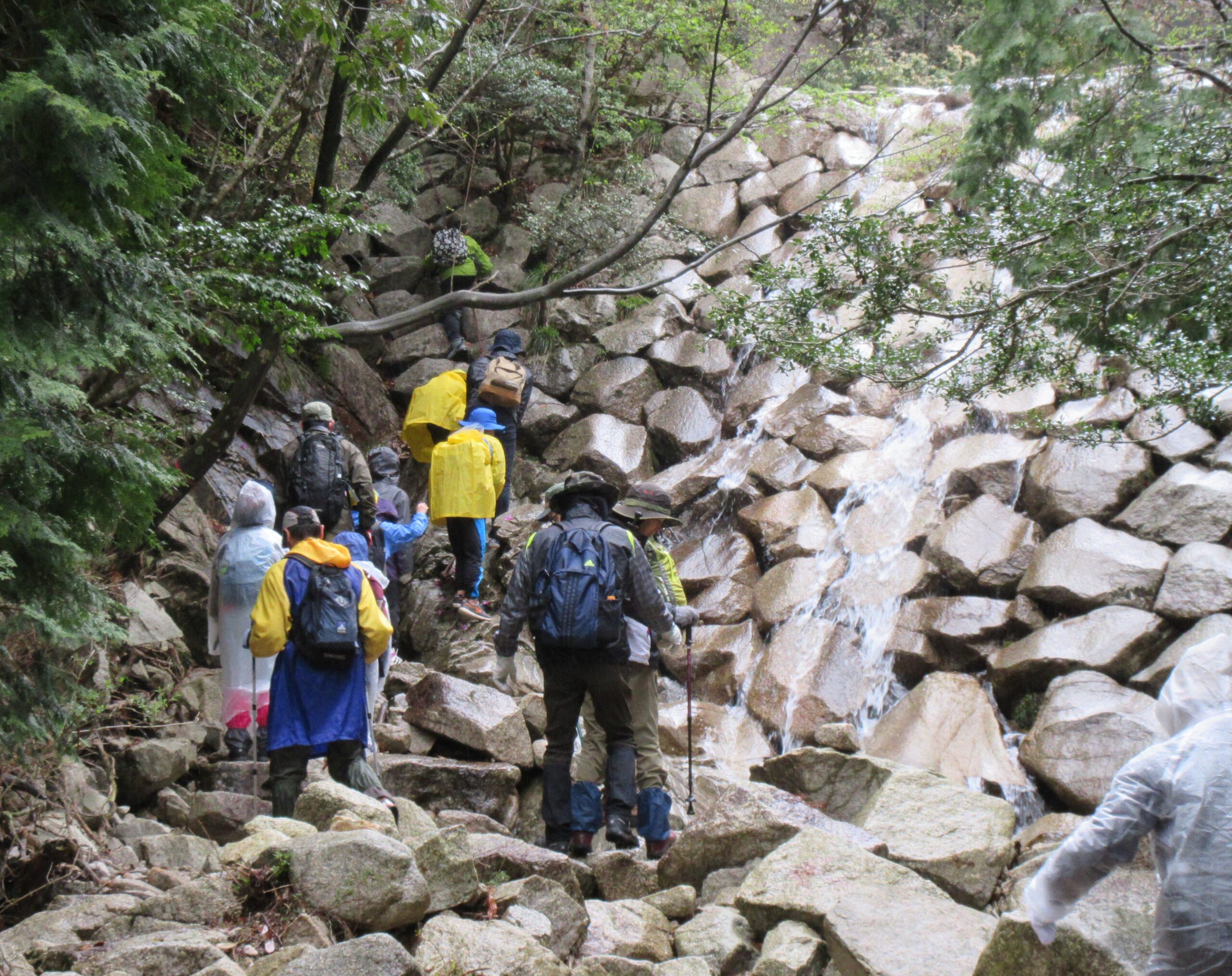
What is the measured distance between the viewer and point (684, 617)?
19.9 ft

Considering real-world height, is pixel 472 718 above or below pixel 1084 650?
below

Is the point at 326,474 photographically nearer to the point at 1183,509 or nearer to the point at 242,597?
the point at 242,597

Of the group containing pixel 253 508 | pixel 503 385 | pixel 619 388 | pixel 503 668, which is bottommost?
pixel 503 668

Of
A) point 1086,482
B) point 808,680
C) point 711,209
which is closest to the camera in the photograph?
point 808,680

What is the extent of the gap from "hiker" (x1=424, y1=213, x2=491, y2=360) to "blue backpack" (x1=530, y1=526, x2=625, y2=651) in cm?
926

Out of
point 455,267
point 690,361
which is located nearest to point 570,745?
point 690,361

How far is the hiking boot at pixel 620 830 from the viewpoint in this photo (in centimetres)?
536

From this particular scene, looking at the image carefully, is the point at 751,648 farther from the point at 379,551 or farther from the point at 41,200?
the point at 41,200

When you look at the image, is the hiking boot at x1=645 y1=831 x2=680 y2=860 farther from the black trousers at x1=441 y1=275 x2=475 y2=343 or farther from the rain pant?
the black trousers at x1=441 y1=275 x2=475 y2=343

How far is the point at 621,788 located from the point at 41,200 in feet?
12.7

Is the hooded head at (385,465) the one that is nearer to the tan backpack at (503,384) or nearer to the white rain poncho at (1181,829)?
the tan backpack at (503,384)

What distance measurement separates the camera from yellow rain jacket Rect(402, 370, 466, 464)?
9648mm

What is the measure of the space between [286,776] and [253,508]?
189 cm

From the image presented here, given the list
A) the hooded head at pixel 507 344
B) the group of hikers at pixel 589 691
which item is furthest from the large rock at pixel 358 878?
the hooded head at pixel 507 344
